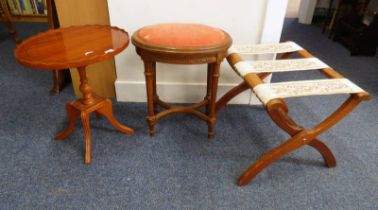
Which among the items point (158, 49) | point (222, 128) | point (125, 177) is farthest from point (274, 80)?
point (125, 177)

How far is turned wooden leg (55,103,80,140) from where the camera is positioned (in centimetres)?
142

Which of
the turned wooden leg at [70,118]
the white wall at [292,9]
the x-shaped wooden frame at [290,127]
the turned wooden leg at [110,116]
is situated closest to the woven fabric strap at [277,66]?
the x-shaped wooden frame at [290,127]

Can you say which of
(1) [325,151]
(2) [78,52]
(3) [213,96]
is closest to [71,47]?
A: (2) [78,52]

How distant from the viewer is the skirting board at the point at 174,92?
183 cm

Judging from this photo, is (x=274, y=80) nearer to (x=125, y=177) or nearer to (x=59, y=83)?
(x=125, y=177)

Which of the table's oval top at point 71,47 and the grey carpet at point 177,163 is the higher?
the table's oval top at point 71,47

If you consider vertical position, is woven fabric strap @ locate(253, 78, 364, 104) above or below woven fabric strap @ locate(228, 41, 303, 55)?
below

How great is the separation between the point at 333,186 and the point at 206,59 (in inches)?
33.4

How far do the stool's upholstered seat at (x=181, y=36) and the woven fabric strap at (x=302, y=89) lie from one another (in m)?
0.30

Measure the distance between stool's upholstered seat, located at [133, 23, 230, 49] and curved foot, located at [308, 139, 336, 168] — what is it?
0.65 meters

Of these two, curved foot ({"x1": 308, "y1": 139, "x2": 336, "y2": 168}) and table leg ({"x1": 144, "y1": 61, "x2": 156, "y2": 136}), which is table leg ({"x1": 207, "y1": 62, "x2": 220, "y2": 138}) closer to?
table leg ({"x1": 144, "y1": 61, "x2": 156, "y2": 136})

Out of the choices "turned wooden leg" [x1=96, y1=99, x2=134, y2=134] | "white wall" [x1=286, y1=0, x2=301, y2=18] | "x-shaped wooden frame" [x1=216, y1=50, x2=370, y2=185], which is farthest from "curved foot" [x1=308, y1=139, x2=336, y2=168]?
"white wall" [x1=286, y1=0, x2=301, y2=18]

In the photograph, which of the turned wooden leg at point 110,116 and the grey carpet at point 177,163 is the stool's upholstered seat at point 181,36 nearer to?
the turned wooden leg at point 110,116

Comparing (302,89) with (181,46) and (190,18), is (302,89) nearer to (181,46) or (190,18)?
(181,46)
